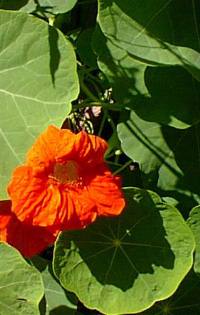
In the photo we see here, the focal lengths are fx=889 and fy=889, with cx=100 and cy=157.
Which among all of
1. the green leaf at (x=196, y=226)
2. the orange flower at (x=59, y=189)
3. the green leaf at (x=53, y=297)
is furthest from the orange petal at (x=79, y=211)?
the green leaf at (x=53, y=297)

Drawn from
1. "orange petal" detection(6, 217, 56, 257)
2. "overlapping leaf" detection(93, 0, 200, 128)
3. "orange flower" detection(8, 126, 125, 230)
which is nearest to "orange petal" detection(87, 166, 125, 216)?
"orange flower" detection(8, 126, 125, 230)

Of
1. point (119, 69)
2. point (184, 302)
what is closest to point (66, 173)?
point (119, 69)

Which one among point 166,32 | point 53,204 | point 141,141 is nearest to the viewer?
point 53,204

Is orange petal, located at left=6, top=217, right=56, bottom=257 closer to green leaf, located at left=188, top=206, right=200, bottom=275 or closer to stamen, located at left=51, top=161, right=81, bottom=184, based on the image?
stamen, located at left=51, top=161, right=81, bottom=184

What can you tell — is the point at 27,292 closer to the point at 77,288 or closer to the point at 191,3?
the point at 77,288

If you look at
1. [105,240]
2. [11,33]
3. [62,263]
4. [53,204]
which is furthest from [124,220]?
[11,33]

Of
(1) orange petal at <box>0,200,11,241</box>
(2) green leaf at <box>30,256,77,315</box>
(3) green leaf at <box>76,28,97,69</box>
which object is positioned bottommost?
(2) green leaf at <box>30,256,77,315</box>

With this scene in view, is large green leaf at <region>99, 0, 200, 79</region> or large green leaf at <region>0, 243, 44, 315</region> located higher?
large green leaf at <region>99, 0, 200, 79</region>
